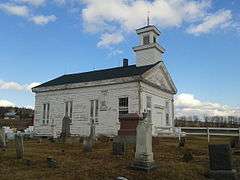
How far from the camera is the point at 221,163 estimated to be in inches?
399

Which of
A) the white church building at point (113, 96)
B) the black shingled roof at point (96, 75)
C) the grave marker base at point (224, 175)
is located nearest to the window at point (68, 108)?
the white church building at point (113, 96)

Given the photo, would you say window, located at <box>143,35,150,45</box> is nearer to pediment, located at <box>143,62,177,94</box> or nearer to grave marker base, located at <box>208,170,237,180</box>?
pediment, located at <box>143,62,177,94</box>

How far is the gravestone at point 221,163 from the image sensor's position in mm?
9903

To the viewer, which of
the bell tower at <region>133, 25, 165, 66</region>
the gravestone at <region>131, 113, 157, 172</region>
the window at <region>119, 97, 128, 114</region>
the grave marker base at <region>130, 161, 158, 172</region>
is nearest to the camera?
the grave marker base at <region>130, 161, 158, 172</region>

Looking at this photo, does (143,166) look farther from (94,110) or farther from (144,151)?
(94,110)

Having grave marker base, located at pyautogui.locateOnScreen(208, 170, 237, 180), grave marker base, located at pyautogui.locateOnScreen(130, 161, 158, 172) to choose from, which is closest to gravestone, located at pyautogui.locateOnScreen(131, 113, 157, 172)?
grave marker base, located at pyautogui.locateOnScreen(130, 161, 158, 172)

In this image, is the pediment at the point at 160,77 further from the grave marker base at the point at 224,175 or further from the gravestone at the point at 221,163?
the grave marker base at the point at 224,175

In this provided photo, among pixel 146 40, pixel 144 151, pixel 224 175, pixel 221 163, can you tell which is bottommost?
pixel 224 175

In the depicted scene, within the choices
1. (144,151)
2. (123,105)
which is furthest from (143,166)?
(123,105)

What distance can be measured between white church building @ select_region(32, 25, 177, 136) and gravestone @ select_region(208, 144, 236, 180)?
14030 millimetres

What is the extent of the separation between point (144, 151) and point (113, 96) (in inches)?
609

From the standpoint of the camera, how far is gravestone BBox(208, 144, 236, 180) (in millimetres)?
9903

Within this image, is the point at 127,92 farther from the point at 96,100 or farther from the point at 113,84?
the point at 96,100

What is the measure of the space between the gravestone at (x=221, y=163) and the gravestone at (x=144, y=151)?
200cm
